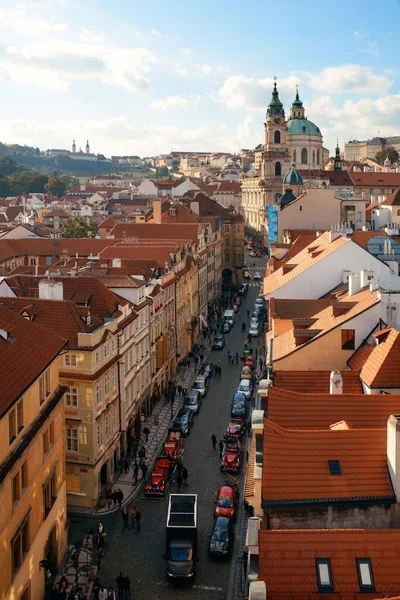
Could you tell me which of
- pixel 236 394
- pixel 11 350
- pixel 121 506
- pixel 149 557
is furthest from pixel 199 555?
pixel 236 394

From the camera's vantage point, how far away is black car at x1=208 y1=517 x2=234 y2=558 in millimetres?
32312

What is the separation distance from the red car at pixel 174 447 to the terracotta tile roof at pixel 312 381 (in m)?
13.9

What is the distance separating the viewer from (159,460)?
41.8 meters

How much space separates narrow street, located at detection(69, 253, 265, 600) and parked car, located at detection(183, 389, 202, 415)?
35.2 inches

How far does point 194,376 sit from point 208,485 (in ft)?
72.5

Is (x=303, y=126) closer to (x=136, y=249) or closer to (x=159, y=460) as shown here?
(x=136, y=249)

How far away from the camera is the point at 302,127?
181 m

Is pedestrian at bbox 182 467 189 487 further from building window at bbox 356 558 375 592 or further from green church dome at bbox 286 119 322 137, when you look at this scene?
green church dome at bbox 286 119 322 137

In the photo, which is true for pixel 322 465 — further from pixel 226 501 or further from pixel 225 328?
pixel 225 328

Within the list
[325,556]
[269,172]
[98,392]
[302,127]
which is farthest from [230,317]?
[302,127]

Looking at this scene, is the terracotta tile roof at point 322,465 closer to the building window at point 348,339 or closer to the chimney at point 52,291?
the building window at point 348,339

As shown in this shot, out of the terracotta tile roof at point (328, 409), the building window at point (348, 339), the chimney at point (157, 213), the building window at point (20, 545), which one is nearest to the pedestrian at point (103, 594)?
the building window at point (20, 545)

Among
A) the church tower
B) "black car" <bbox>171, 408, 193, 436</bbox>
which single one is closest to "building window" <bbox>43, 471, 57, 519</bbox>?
"black car" <bbox>171, 408, 193, 436</bbox>

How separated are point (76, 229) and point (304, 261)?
6014cm
